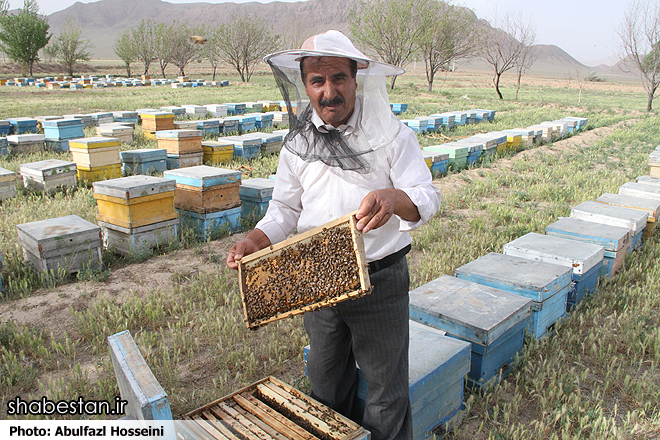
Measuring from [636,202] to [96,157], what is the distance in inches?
312

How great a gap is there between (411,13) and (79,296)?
32.5 m

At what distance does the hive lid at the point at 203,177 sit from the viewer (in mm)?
5633

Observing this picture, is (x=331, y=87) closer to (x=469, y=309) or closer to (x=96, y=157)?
(x=469, y=309)

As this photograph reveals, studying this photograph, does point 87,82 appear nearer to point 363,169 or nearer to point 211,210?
point 211,210

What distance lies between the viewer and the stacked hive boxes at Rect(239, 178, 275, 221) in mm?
6262

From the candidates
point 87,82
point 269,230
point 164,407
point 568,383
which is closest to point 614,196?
point 568,383

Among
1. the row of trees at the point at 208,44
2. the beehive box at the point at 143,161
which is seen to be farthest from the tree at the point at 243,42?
the beehive box at the point at 143,161

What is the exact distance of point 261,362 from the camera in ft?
11.5

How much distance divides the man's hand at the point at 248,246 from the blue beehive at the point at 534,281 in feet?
6.79

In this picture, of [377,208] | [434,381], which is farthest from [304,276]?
[434,381]

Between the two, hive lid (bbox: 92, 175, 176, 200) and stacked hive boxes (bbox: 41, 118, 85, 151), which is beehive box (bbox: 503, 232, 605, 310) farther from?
stacked hive boxes (bbox: 41, 118, 85, 151)

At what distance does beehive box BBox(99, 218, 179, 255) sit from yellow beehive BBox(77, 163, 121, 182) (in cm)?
272

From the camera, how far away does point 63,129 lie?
10.1m

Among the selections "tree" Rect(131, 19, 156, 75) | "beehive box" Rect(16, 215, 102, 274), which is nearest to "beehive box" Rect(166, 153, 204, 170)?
"beehive box" Rect(16, 215, 102, 274)
